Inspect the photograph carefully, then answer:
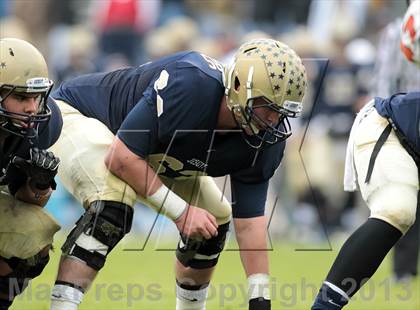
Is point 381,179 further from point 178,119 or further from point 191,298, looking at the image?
point 191,298

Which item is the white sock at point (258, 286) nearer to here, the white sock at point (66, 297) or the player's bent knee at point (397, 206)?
the player's bent knee at point (397, 206)

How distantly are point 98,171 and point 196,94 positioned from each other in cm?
59

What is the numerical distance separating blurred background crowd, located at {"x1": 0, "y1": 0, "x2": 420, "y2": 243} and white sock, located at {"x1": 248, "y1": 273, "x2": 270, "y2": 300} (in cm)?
556

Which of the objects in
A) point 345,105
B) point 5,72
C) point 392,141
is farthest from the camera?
point 345,105

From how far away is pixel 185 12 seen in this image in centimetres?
1455

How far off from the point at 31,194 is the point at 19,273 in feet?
1.22

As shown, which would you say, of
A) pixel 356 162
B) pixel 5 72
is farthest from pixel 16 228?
pixel 356 162

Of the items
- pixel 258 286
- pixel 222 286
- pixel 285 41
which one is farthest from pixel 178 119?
pixel 285 41

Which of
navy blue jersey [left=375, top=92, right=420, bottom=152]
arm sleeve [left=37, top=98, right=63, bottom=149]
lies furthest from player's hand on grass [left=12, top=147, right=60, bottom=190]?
navy blue jersey [left=375, top=92, right=420, bottom=152]

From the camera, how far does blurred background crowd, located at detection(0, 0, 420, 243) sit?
12570mm

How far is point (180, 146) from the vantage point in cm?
579

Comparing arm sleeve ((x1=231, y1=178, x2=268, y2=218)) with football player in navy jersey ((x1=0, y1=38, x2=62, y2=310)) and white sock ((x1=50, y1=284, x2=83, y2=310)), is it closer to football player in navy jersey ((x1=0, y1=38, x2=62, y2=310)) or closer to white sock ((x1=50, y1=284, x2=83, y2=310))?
football player in navy jersey ((x1=0, y1=38, x2=62, y2=310))

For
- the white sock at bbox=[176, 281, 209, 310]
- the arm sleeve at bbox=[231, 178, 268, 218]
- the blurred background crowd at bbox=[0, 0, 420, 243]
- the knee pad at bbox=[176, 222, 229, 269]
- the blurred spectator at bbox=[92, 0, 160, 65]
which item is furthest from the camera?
the blurred spectator at bbox=[92, 0, 160, 65]

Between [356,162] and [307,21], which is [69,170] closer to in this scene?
[356,162]
